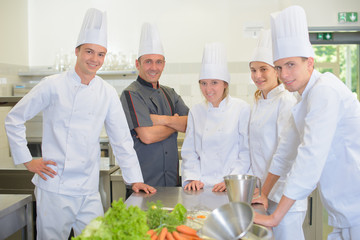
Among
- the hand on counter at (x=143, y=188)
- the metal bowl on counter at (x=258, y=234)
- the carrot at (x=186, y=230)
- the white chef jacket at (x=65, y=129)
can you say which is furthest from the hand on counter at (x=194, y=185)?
the metal bowl on counter at (x=258, y=234)

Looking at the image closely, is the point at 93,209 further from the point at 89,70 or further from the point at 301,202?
the point at 301,202

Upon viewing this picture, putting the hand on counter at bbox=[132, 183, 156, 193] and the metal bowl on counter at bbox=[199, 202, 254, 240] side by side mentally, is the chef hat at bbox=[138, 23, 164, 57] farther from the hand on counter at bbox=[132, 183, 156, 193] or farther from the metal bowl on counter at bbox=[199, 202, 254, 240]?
the metal bowl on counter at bbox=[199, 202, 254, 240]

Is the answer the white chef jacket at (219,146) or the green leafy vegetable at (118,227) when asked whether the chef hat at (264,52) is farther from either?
the green leafy vegetable at (118,227)

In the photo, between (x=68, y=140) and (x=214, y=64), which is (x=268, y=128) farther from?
(x=68, y=140)

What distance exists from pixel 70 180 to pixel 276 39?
1.29 m

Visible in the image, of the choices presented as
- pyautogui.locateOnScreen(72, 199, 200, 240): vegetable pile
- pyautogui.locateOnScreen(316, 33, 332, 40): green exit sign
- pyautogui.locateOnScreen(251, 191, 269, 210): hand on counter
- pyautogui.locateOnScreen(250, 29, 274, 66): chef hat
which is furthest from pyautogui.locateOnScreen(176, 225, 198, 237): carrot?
pyautogui.locateOnScreen(316, 33, 332, 40): green exit sign

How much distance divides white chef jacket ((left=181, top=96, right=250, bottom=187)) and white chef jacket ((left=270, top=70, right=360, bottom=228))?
50cm

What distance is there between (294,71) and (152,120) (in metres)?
1.06

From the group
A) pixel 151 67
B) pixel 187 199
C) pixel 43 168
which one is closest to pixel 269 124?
pixel 187 199

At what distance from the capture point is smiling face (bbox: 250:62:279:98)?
2.07m

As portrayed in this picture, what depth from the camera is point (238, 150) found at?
212cm

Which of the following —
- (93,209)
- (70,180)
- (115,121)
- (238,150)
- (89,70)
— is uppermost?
(89,70)

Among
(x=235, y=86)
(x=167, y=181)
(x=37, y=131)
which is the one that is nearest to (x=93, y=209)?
(x=167, y=181)

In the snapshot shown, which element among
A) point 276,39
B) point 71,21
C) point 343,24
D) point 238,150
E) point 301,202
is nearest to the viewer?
point 276,39
